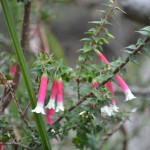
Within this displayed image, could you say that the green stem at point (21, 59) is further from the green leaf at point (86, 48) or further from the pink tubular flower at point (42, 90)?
the green leaf at point (86, 48)

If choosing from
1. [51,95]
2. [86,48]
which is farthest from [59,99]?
[86,48]

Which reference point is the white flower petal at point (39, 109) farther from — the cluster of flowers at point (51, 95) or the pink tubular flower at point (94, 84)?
the pink tubular flower at point (94, 84)

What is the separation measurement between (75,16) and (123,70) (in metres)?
5.76

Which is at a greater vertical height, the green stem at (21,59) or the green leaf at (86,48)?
the green leaf at (86,48)

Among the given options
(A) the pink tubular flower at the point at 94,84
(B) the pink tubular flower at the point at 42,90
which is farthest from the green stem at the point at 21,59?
(A) the pink tubular flower at the point at 94,84

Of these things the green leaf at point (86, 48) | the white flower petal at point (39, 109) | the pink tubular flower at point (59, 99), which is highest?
the green leaf at point (86, 48)

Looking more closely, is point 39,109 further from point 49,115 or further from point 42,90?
point 49,115

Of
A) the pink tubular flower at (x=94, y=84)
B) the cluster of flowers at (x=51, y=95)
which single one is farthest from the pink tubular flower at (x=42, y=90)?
the pink tubular flower at (x=94, y=84)

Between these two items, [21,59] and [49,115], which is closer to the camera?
[21,59]

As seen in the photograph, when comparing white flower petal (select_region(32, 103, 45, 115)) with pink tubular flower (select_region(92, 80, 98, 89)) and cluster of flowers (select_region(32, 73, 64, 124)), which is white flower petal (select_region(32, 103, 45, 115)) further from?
pink tubular flower (select_region(92, 80, 98, 89))

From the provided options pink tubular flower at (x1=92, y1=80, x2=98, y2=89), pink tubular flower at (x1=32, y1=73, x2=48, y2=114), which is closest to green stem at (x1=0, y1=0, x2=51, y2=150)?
pink tubular flower at (x1=32, y1=73, x2=48, y2=114)

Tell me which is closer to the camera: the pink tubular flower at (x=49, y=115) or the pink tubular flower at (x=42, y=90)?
the pink tubular flower at (x=42, y=90)

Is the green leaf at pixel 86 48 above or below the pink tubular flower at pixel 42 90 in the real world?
above

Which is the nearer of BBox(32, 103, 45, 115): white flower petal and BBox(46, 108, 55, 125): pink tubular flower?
BBox(32, 103, 45, 115): white flower petal
